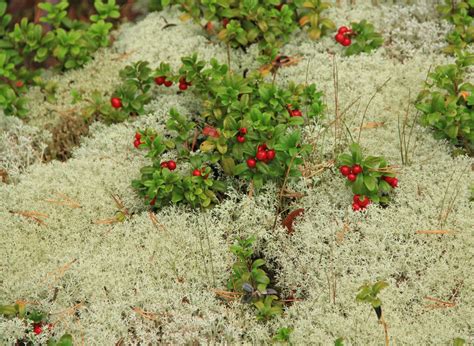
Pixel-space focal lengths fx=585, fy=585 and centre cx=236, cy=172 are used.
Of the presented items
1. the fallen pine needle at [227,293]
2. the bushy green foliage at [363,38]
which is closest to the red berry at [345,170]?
the fallen pine needle at [227,293]

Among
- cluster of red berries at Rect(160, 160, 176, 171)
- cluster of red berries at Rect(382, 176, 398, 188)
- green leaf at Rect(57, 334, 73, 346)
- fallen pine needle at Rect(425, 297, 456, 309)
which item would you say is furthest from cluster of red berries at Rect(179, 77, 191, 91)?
fallen pine needle at Rect(425, 297, 456, 309)

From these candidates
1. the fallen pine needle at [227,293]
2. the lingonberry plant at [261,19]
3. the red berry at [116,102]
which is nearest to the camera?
the fallen pine needle at [227,293]

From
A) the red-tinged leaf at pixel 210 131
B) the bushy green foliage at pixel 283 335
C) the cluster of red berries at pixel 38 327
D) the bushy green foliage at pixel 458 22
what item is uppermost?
the bushy green foliage at pixel 458 22

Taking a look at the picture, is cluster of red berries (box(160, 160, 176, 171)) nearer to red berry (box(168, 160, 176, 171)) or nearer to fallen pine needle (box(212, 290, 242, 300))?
red berry (box(168, 160, 176, 171))

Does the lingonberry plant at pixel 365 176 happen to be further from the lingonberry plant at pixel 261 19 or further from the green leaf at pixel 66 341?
the green leaf at pixel 66 341

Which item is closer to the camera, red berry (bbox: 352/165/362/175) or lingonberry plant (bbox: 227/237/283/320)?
lingonberry plant (bbox: 227/237/283/320)

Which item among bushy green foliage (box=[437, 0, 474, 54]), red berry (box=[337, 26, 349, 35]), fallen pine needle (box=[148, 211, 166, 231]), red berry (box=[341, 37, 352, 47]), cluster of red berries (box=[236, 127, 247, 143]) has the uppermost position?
bushy green foliage (box=[437, 0, 474, 54])

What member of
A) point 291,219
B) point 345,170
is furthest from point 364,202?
point 291,219
